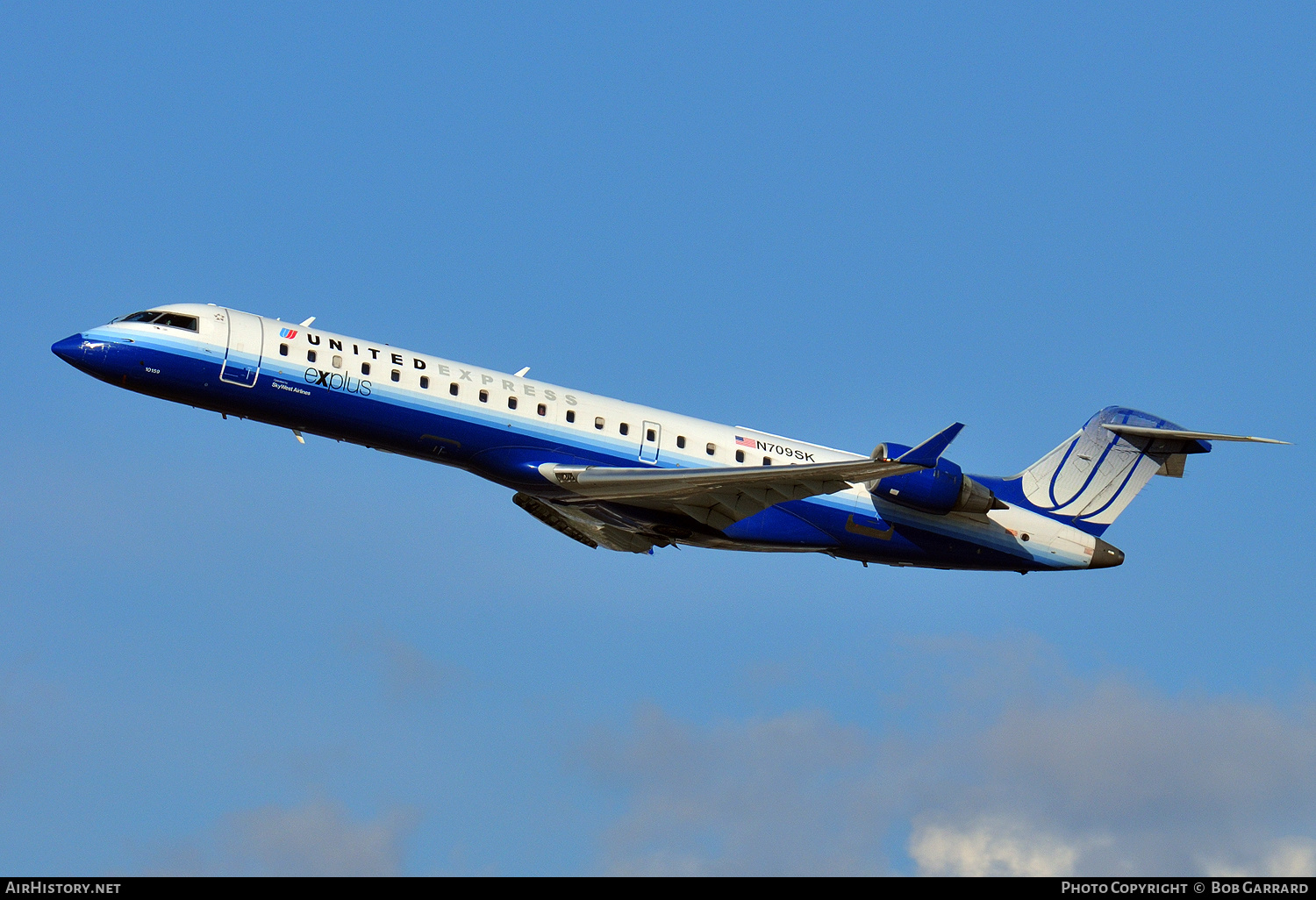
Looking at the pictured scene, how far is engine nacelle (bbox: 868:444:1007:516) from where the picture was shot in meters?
35.6

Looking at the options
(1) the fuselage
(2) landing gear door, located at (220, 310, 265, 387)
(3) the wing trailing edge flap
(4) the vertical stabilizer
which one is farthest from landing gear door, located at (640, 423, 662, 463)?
(4) the vertical stabilizer

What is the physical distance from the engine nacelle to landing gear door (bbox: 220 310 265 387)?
13844 mm

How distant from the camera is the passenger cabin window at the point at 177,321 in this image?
3281 cm

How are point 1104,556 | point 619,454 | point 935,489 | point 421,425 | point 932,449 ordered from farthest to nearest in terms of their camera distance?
point 1104,556 < point 935,489 < point 619,454 < point 421,425 < point 932,449

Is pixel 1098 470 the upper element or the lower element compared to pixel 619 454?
upper

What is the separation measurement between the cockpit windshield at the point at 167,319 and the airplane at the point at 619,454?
37mm

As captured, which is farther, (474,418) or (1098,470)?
(1098,470)

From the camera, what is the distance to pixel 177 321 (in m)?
32.9

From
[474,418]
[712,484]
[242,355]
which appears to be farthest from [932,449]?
[242,355]

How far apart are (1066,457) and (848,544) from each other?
647cm

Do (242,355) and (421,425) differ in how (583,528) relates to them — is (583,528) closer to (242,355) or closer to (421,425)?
(421,425)

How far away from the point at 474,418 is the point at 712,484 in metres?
5.34
